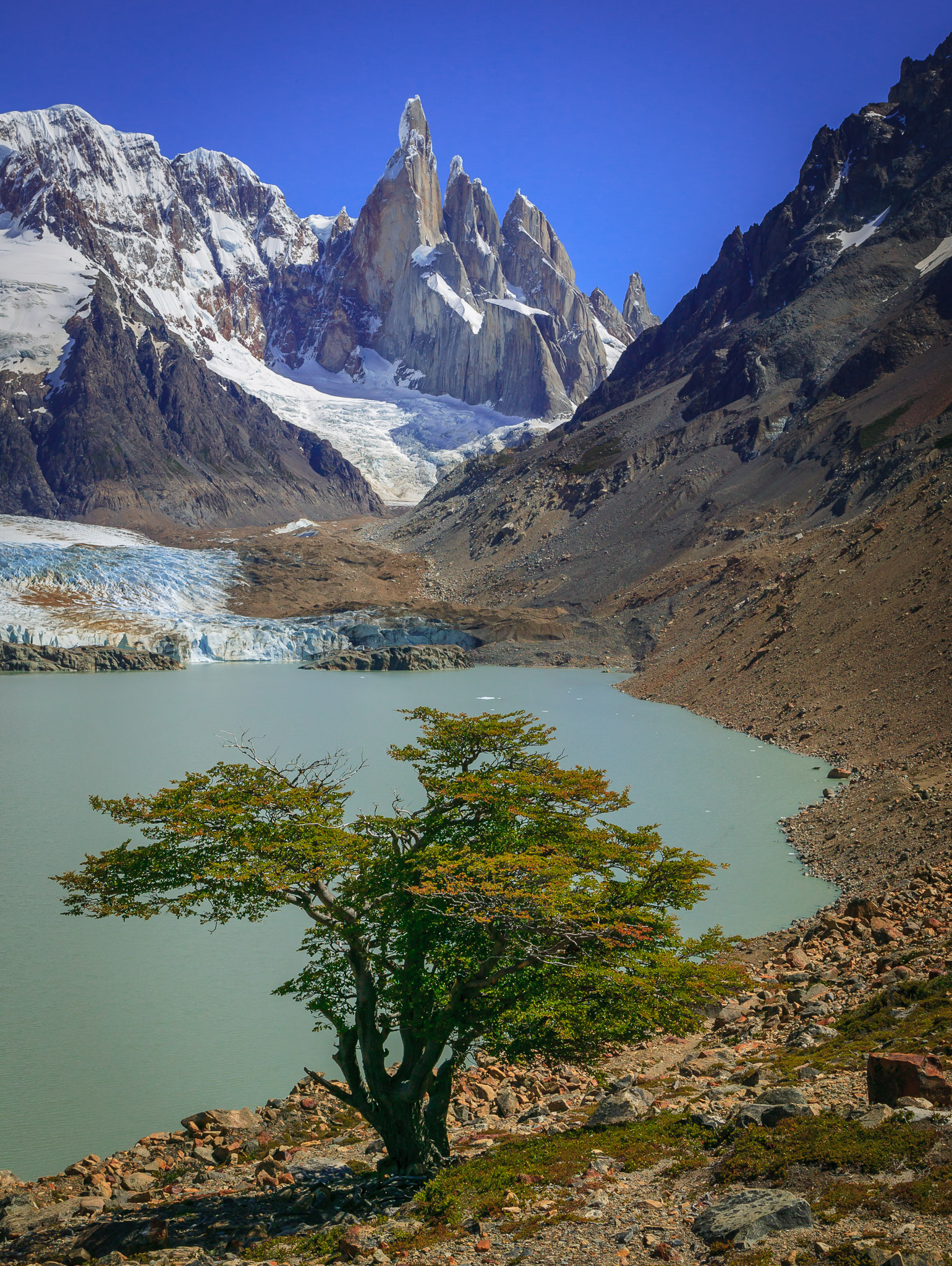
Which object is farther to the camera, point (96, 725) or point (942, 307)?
point (942, 307)

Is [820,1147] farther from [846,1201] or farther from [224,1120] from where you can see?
[224,1120]

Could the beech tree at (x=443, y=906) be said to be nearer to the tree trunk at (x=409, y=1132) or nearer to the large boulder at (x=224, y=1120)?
the tree trunk at (x=409, y=1132)

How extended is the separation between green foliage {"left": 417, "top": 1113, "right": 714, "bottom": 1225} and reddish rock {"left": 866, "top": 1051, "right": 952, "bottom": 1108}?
1527 millimetres

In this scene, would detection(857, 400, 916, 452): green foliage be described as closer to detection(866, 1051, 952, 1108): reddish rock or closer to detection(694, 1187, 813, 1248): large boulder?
detection(866, 1051, 952, 1108): reddish rock

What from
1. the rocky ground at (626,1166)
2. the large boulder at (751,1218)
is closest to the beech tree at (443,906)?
the rocky ground at (626,1166)

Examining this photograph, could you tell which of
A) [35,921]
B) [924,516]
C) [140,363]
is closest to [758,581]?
[924,516]

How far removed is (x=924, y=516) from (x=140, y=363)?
587 feet

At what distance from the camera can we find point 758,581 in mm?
57500

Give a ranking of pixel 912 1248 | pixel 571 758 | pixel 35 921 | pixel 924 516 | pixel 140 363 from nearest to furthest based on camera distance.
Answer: pixel 912 1248 → pixel 35 921 → pixel 571 758 → pixel 924 516 → pixel 140 363

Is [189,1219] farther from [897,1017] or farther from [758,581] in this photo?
[758,581]

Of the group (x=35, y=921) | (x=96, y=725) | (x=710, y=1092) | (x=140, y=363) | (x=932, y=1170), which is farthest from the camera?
(x=140, y=363)

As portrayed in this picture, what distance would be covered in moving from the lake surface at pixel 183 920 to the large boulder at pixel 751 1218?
7.64 meters

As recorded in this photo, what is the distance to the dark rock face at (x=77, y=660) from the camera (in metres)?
68.7

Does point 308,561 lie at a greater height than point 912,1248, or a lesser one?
greater
